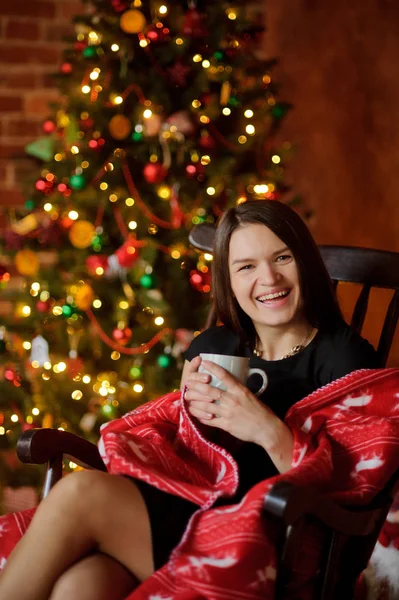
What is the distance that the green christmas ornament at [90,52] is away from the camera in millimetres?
2334

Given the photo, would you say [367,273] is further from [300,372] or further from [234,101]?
[234,101]

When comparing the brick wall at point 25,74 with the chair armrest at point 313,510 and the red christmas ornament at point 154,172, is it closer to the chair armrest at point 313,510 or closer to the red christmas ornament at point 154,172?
the red christmas ornament at point 154,172

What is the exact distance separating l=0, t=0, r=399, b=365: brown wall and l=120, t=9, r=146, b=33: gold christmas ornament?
665 millimetres

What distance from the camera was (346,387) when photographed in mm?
1291

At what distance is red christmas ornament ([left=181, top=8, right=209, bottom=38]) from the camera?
7.47 ft

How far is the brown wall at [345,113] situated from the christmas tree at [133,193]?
2.45 ft

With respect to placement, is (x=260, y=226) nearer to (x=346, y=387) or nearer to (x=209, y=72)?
(x=346, y=387)

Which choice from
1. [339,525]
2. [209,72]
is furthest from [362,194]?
[339,525]

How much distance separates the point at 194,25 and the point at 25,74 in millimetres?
930

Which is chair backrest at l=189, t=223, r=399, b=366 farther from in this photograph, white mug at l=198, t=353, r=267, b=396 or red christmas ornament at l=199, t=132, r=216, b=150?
red christmas ornament at l=199, t=132, r=216, b=150

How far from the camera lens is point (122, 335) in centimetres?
234

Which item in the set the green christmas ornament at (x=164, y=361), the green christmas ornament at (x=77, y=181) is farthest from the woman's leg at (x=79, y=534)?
the green christmas ornament at (x=77, y=181)

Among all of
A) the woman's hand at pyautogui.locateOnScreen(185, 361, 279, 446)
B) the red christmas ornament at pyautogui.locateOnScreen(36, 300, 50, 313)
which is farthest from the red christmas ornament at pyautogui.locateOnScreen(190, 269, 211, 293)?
the woman's hand at pyautogui.locateOnScreen(185, 361, 279, 446)

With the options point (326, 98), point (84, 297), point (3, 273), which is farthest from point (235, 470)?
point (326, 98)
